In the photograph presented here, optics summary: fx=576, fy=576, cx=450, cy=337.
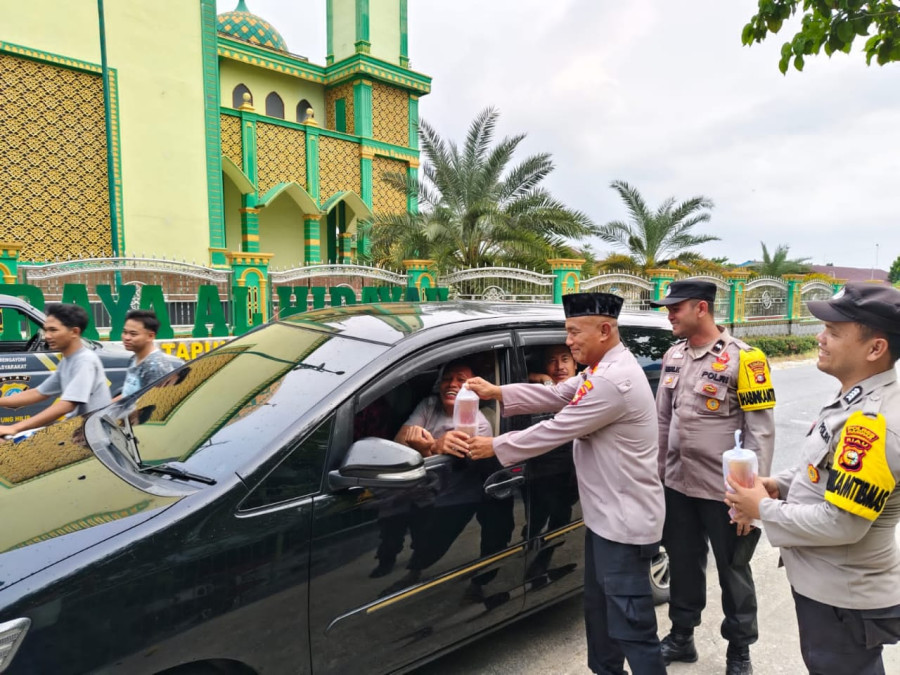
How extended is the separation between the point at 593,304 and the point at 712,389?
2.73ft

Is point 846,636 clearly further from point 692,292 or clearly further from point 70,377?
point 70,377

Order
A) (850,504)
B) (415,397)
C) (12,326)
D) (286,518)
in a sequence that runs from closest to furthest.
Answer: (850,504)
(286,518)
(415,397)
(12,326)

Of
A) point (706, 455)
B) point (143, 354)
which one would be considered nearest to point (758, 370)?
point (706, 455)

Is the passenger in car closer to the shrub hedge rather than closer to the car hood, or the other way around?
the car hood

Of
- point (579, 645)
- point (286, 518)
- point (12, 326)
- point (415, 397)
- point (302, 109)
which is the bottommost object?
point (579, 645)

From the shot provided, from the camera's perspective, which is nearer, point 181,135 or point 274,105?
point 181,135

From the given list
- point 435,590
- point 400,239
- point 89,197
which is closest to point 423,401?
point 435,590

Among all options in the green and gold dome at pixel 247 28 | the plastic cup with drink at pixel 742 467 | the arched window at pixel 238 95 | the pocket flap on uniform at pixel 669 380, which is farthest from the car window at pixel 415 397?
the green and gold dome at pixel 247 28

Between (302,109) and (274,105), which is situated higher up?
(302,109)

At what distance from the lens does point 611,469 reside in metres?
2.22

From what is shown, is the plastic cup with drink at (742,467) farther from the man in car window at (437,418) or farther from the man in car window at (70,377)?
the man in car window at (70,377)

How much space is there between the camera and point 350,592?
1924 millimetres

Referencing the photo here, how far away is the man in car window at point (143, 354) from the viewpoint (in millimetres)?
3662

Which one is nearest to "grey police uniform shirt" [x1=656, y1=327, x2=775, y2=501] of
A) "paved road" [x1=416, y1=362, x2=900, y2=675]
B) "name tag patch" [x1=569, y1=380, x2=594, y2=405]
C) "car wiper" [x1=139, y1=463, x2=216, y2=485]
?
"name tag patch" [x1=569, y1=380, x2=594, y2=405]
